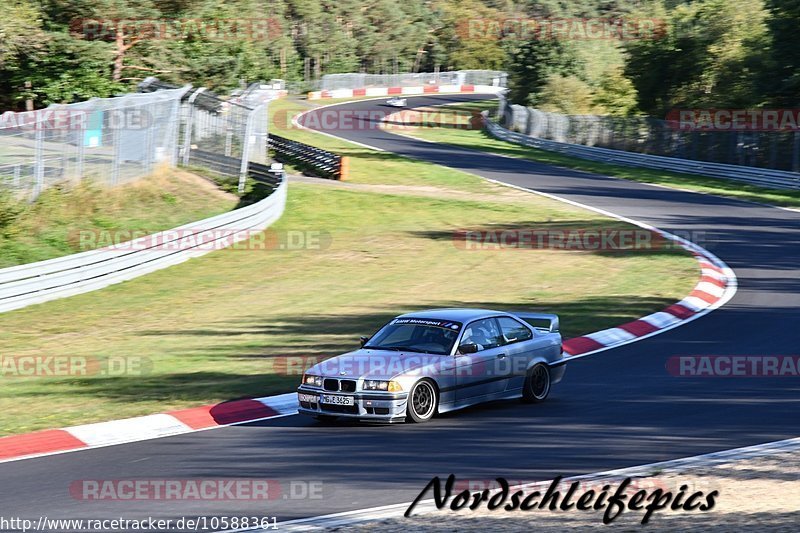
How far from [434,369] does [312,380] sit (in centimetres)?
133

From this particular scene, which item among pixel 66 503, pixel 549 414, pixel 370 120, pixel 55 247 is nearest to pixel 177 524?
pixel 66 503

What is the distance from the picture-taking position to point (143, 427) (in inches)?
438

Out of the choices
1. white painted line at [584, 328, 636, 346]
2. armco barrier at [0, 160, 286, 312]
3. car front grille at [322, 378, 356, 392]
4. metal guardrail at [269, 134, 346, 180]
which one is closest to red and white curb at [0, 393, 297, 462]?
car front grille at [322, 378, 356, 392]

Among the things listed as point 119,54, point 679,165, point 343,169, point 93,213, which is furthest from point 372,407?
point 679,165

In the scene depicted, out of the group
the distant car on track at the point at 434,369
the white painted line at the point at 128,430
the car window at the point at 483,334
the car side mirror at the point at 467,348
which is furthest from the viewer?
the car window at the point at 483,334

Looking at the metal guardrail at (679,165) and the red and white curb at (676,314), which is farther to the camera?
the metal guardrail at (679,165)

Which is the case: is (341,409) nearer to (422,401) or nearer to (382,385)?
(382,385)

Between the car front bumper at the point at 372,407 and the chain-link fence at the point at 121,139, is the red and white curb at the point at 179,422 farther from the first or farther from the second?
the chain-link fence at the point at 121,139

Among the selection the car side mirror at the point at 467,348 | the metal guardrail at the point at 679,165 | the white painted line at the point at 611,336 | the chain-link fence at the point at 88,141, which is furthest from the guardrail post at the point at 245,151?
the car side mirror at the point at 467,348

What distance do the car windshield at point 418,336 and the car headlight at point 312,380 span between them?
983 mm

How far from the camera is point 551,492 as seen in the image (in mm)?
8148

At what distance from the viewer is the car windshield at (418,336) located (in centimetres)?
1167

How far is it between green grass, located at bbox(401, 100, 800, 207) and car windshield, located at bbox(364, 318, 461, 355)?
24.9 metres

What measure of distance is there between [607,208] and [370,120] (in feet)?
131
